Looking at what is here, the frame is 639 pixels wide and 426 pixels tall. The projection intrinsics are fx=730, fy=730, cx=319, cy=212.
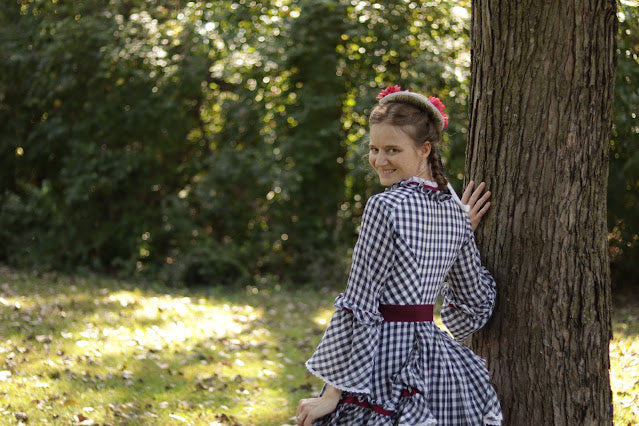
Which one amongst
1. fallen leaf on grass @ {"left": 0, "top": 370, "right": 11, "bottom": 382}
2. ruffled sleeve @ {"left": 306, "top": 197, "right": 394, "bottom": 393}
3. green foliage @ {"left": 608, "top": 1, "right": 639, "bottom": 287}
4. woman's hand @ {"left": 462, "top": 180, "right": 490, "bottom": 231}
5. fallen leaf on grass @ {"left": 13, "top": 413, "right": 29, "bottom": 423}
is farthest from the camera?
green foliage @ {"left": 608, "top": 1, "right": 639, "bottom": 287}

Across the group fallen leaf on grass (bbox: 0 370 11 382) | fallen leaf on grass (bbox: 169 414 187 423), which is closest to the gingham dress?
fallen leaf on grass (bbox: 169 414 187 423)

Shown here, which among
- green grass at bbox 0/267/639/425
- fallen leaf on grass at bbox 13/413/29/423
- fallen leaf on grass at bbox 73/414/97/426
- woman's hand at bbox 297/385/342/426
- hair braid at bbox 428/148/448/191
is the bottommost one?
green grass at bbox 0/267/639/425

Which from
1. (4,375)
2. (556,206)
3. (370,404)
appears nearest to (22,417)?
(4,375)

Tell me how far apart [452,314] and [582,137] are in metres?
0.81

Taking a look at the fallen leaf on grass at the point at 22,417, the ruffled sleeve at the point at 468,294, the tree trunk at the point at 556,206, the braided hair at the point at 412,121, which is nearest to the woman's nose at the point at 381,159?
the braided hair at the point at 412,121

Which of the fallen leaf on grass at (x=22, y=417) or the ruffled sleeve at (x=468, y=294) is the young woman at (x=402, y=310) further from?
the fallen leaf on grass at (x=22, y=417)

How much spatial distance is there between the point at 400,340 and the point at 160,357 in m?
3.79

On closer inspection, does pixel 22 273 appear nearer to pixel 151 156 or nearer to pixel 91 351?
pixel 151 156

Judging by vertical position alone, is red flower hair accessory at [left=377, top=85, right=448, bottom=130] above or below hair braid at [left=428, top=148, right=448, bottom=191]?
above

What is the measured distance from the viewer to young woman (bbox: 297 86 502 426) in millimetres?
2320

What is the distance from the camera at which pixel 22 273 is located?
10312mm

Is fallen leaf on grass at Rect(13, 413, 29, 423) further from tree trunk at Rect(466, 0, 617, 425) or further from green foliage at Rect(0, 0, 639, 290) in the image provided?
green foliage at Rect(0, 0, 639, 290)

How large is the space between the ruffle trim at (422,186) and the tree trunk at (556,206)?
1.31ft

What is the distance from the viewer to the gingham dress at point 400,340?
231cm
